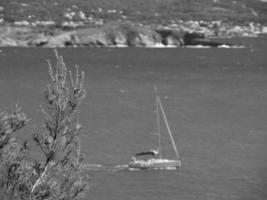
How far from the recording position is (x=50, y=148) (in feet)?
39.8

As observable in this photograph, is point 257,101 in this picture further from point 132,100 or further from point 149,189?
point 149,189

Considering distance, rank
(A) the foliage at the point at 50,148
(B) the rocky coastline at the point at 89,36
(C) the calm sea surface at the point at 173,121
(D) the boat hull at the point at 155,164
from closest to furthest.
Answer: (A) the foliage at the point at 50,148, (C) the calm sea surface at the point at 173,121, (D) the boat hull at the point at 155,164, (B) the rocky coastline at the point at 89,36

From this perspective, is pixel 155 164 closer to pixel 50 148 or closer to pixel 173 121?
pixel 173 121

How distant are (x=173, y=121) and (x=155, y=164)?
15731 millimetres

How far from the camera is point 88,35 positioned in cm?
16688

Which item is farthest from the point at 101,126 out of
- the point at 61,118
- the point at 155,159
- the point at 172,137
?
the point at 61,118

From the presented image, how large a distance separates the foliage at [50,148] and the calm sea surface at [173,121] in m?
23.3

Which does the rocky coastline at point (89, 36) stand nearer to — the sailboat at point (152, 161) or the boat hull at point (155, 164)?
the sailboat at point (152, 161)

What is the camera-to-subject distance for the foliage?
11898 mm

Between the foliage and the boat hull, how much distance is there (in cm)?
2978

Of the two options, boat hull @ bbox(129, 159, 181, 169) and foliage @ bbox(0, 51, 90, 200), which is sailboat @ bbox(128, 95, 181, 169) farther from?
foliage @ bbox(0, 51, 90, 200)

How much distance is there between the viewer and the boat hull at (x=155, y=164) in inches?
1662

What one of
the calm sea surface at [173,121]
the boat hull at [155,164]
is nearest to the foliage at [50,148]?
the calm sea surface at [173,121]

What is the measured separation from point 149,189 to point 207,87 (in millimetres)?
51020
